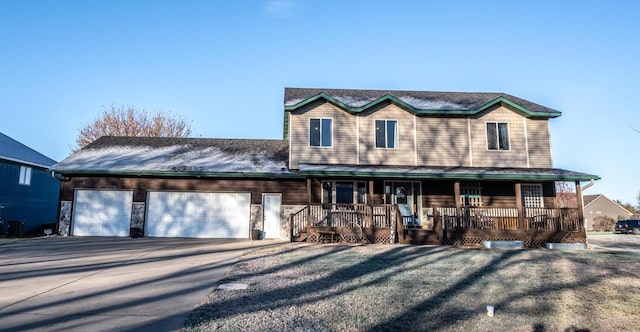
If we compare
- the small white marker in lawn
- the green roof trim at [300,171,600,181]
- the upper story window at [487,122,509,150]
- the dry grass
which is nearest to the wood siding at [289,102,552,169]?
the upper story window at [487,122,509,150]

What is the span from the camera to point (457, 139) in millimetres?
16984

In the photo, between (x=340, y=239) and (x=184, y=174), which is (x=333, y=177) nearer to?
(x=340, y=239)

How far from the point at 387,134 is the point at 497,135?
4960 mm

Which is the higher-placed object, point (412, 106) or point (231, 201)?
point (412, 106)

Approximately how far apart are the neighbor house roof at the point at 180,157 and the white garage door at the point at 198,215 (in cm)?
114

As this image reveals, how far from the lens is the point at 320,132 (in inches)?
661

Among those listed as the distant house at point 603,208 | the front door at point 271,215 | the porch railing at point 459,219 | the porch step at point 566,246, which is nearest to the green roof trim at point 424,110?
the front door at point 271,215

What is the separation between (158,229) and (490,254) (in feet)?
43.1

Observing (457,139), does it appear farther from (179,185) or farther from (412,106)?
(179,185)

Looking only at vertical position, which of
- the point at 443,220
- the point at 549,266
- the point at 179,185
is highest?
the point at 179,185

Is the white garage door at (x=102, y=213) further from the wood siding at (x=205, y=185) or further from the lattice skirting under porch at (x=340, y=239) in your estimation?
the lattice skirting under porch at (x=340, y=239)

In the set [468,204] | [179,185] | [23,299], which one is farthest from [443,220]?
[23,299]

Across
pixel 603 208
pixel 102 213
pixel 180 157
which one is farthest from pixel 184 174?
pixel 603 208

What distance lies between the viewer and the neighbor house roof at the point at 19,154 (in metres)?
20.0
